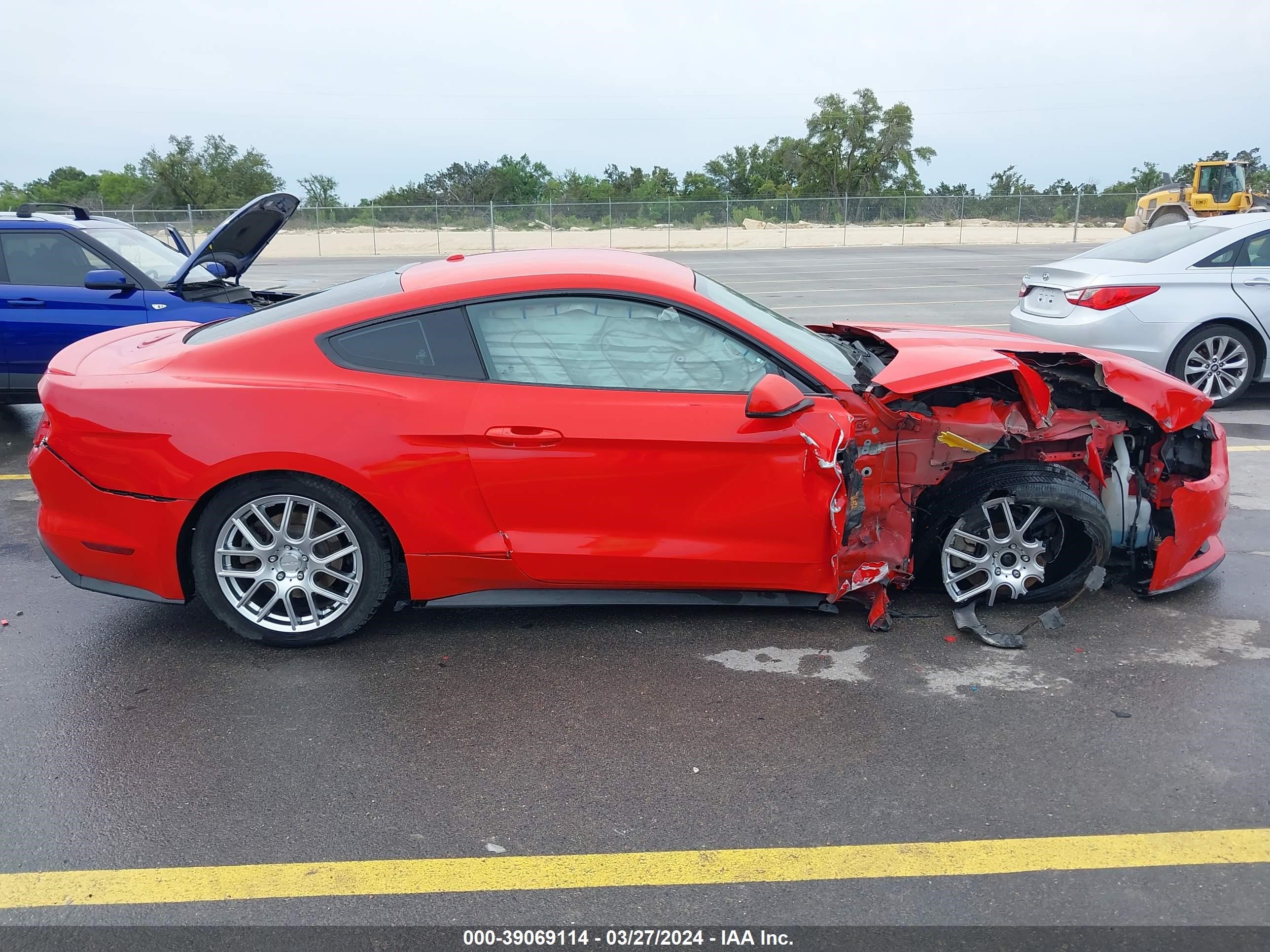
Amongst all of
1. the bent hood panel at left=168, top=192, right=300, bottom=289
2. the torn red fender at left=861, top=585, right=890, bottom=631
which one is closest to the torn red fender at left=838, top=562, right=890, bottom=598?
the torn red fender at left=861, top=585, right=890, bottom=631

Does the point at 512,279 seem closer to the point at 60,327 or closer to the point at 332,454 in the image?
the point at 332,454

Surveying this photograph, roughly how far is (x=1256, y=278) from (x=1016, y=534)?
5.43m

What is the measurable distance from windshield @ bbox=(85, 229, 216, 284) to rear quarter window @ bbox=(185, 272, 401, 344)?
12.1 feet

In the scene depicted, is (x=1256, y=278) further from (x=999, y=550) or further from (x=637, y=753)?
(x=637, y=753)

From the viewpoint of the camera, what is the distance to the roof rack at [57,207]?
793 centimetres

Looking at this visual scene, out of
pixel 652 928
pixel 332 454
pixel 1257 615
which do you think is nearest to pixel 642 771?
pixel 652 928

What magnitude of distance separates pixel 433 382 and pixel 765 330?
136 cm

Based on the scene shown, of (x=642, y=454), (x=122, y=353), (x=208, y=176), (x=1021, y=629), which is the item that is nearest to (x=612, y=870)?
(x=642, y=454)

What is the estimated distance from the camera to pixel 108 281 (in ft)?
24.3

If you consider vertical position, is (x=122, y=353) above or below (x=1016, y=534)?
above

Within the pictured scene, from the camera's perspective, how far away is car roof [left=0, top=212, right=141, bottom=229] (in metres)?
7.64

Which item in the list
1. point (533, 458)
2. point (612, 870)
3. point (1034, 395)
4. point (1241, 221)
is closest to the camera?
point (612, 870)

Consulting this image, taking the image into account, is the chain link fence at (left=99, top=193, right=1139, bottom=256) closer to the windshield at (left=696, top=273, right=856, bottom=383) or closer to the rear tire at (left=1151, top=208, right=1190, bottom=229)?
the rear tire at (left=1151, top=208, right=1190, bottom=229)

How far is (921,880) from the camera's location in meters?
2.69
